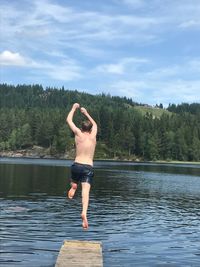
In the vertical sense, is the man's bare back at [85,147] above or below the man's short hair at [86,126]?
below

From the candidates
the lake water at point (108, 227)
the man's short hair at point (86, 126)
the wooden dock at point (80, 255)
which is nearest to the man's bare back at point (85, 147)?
the man's short hair at point (86, 126)

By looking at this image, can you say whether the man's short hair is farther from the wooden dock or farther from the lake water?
the lake water

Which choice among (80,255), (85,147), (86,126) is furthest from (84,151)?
(80,255)

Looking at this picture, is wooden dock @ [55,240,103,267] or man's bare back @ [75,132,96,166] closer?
man's bare back @ [75,132,96,166]

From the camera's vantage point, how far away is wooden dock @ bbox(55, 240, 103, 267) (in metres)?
20.0

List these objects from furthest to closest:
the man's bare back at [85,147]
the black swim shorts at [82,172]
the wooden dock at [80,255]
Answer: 1. the wooden dock at [80,255]
2. the black swim shorts at [82,172]
3. the man's bare back at [85,147]

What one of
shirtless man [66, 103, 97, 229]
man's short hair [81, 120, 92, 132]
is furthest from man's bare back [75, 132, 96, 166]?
man's short hair [81, 120, 92, 132]

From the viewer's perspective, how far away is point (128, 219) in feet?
148

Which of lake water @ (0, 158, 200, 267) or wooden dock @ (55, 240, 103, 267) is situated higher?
wooden dock @ (55, 240, 103, 267)

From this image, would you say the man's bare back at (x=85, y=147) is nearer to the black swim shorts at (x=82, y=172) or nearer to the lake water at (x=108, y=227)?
the black swim shorts at (x=82, y=172)

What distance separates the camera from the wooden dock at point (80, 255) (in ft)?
65.6

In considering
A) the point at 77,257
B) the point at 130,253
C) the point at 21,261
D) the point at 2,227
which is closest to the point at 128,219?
the point at 2,227

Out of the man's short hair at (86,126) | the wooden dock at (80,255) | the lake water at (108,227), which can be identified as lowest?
the lake water at (108,227)

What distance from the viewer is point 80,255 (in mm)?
21297
